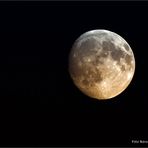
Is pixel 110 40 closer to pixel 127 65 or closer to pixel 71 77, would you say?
pixel 127 65

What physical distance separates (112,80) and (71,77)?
1.03 m

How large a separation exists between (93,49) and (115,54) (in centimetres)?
48

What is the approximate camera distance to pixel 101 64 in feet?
23.7

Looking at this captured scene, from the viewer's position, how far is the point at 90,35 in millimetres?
7680

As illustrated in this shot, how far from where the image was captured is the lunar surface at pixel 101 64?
7.27 metres

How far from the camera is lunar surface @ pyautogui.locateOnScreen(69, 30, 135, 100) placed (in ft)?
23.8

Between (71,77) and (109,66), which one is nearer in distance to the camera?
(109,66)

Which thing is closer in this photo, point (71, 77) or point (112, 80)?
point (112, 80)

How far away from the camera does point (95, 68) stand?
7.26 m

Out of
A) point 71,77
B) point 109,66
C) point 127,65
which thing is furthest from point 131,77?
point 71,77

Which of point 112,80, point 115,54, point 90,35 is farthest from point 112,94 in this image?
point 90,35

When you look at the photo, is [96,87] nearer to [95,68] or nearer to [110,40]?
[95,68]

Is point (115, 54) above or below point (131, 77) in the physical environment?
above

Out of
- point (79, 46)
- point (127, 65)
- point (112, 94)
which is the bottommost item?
point (112, 94)
